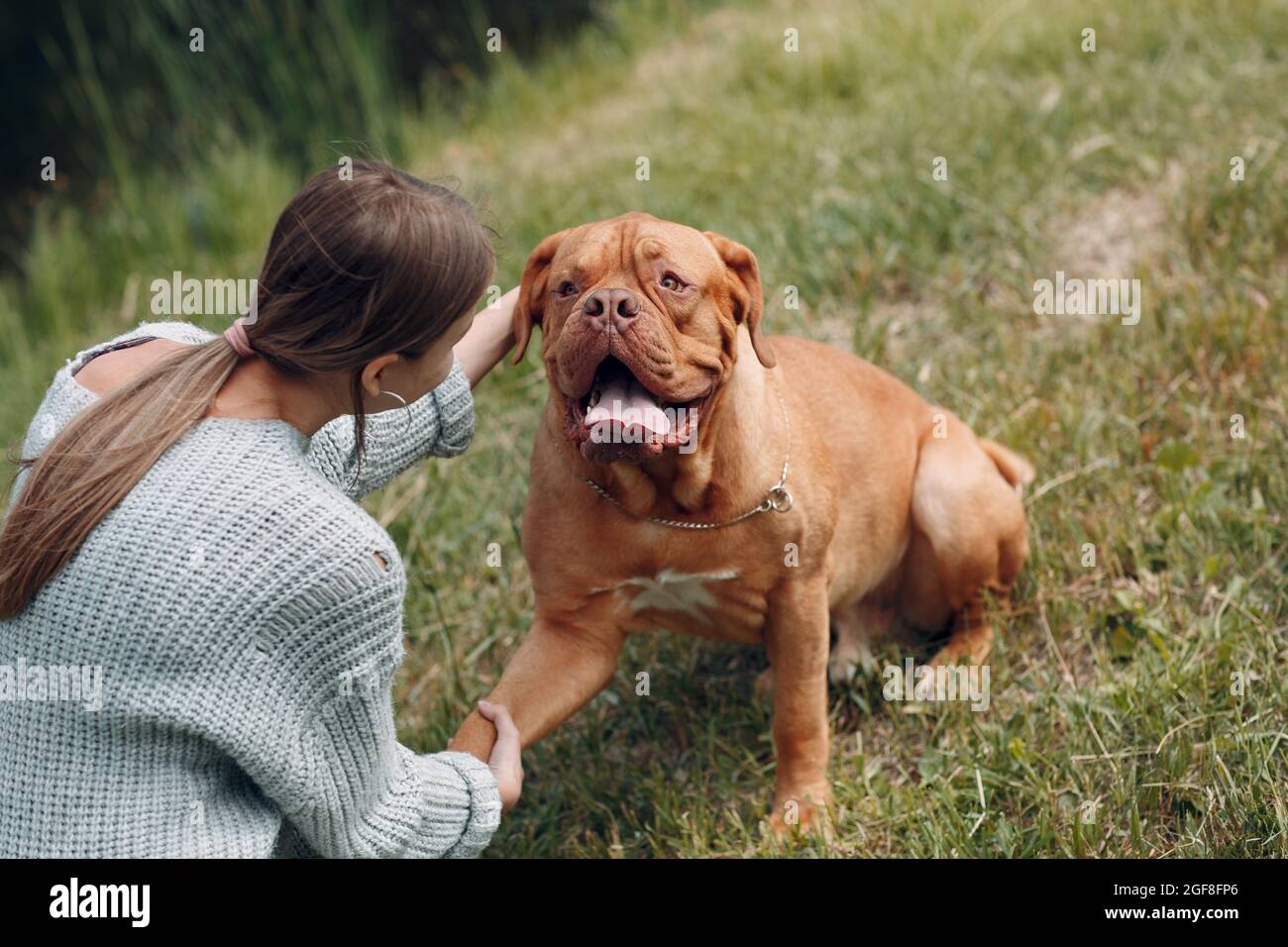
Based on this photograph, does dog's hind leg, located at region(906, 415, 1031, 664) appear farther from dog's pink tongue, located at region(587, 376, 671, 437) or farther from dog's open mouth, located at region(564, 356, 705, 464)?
dog's pink tongue, located at region(587, 376, 671, 437)

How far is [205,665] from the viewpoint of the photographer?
Result: 2.33m

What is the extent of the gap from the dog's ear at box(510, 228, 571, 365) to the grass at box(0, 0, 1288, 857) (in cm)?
19

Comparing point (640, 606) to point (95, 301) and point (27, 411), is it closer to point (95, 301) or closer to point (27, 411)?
point (27, 411)

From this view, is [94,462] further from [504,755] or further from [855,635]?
[855,635]

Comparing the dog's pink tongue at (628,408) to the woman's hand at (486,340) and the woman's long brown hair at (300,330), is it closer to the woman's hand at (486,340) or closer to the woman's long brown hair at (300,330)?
the woman's long brown hair at (300,330)

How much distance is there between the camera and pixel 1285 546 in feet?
12.0

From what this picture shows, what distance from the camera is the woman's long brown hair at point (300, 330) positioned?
2361 millimetres

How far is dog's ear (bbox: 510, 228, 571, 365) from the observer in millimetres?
3131

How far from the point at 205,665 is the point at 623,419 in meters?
0.97

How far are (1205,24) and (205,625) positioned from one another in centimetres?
543

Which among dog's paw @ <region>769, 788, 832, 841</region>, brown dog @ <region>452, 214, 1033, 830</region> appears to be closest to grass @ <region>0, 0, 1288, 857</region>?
dog's paw @ <region>769, 788, 832, 841</region>

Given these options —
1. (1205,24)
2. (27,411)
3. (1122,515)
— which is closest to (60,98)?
(27,411)

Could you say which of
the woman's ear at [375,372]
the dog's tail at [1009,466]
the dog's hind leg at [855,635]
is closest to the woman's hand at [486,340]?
the woman's ear at [375,372]

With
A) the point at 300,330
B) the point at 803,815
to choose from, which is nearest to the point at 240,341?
the point at 300,330
